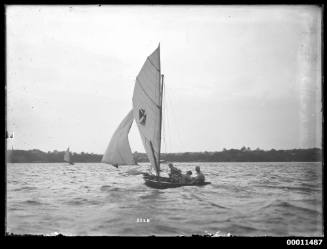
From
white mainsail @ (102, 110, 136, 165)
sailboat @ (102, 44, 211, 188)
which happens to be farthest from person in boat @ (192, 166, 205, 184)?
white mainsail @ (102, 110, 136, 165)

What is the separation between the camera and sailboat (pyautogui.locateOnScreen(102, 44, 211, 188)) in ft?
30.1

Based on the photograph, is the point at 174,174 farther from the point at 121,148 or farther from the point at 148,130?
the point at 121,148

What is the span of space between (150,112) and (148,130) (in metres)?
0.55

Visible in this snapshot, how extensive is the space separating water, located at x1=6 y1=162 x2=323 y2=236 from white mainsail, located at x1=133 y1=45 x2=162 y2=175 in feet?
6.86

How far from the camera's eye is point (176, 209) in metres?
7.70

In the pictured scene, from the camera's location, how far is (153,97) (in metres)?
10.3

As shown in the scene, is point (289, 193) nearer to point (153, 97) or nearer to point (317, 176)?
point (317, 176)

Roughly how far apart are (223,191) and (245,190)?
20.0 inches

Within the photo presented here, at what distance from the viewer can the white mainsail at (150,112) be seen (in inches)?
367

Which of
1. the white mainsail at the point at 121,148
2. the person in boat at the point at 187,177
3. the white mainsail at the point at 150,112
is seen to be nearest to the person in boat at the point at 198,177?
the person in boat at the point at 187,177
